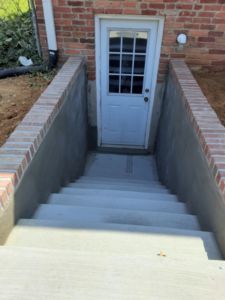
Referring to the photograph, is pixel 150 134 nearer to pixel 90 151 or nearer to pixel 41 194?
pixel 90 151

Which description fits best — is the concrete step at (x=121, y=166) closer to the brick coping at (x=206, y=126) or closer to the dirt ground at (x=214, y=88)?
the dirt ground at (x=214, y=88)

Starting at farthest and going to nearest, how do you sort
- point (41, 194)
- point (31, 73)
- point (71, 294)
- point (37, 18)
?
point (31, 73), point (37, 18), point (41, 194), point (71, 294)

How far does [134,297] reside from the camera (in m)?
1.24

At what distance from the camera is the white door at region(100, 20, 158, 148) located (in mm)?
4387

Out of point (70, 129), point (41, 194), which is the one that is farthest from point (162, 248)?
point (70, 129)

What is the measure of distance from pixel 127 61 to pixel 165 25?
0.86 meters

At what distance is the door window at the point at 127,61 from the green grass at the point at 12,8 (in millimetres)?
2910

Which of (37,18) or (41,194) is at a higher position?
(37,18)

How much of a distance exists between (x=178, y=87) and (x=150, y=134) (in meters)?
1.84

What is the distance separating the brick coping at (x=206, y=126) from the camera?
6.91 feet

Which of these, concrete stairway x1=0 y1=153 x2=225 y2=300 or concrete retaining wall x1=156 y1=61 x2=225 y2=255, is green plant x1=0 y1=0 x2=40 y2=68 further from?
concrete stairway x1=0 y1=153 x2=225 y2=300

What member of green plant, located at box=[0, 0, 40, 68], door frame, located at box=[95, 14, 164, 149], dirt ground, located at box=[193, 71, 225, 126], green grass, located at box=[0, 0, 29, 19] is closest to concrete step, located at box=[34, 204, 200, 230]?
dirt ground, located at box=[193, 71, 225, 126]

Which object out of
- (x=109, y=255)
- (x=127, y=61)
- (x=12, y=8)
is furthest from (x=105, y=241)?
(x=12, y=8)

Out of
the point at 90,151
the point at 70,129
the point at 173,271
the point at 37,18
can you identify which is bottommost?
the point at 90,151
